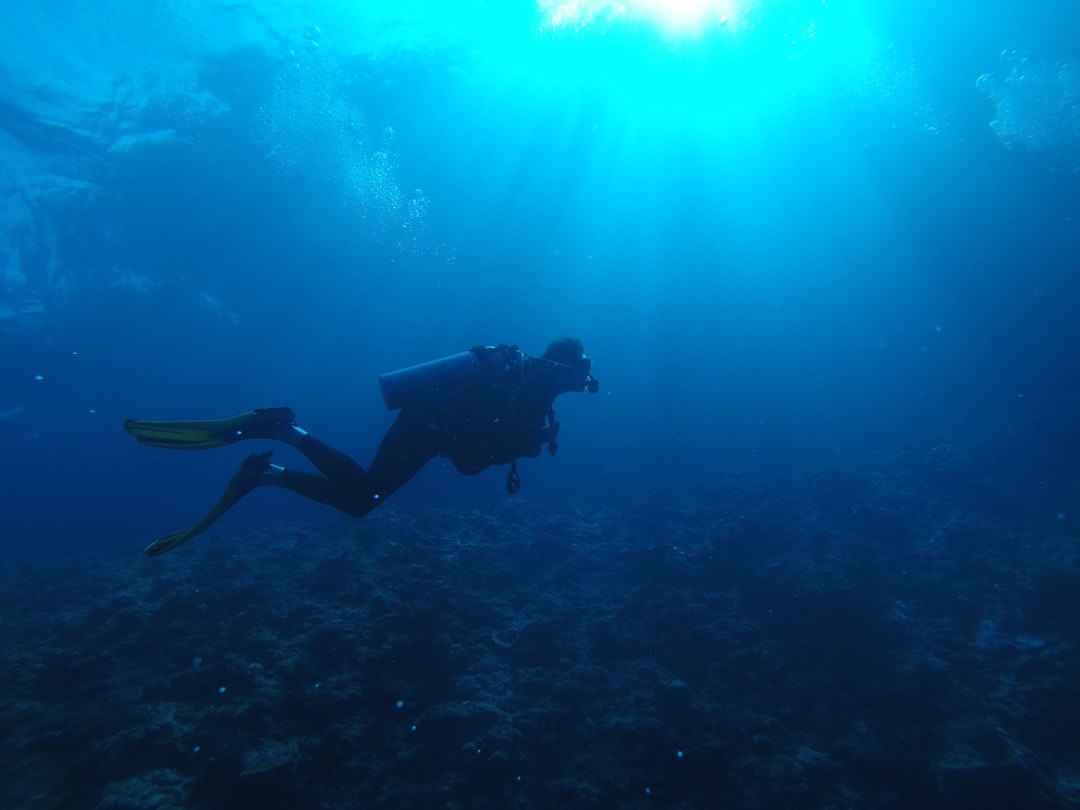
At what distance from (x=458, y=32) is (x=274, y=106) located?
11.4 metres

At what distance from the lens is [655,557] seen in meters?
12.3

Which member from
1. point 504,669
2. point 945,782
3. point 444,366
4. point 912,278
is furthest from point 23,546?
point 912,278

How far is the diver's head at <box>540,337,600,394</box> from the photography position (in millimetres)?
5551

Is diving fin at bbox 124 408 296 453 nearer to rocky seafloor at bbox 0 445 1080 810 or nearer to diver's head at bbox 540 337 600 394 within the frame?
diver's head at bbox 540 337 600 394

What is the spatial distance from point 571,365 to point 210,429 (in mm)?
4409

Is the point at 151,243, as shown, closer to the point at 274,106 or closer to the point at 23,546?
the point at 274,106

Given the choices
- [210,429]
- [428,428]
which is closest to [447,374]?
[428,428]

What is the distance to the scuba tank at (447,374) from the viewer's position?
529cm

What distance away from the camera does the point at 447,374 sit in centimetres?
540

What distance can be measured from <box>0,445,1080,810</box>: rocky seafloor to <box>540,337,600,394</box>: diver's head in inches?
177

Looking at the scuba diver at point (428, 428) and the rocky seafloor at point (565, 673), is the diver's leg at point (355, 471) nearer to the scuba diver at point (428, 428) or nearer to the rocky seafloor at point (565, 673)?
the scuba diver at point (428, 428)

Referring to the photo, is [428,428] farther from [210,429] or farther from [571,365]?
[210,429]

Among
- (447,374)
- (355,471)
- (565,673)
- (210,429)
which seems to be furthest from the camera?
(565,673)

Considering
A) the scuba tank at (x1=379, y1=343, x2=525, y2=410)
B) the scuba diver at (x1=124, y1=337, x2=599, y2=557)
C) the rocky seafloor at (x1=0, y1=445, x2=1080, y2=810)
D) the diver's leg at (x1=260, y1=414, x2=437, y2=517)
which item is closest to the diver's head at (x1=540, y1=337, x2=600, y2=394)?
the scuba diver at (x1=124, y1=337, x2=599, y2=557)
